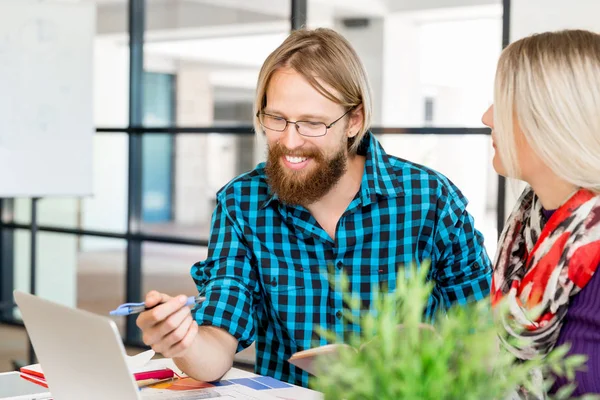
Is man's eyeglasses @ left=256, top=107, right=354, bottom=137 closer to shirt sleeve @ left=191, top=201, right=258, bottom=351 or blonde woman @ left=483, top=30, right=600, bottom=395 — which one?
shirt sleeve @ left=191, top=201, right=258, bottom=351

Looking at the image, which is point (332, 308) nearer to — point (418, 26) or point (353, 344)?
point (353, 344)

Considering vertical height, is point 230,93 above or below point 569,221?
above

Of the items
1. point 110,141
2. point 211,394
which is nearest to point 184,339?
point 211,394

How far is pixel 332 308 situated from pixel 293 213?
0.76ft

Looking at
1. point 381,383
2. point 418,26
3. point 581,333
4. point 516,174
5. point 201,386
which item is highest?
point 418,26

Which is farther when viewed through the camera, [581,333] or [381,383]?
[581,333]

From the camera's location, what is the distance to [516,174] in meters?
1.40

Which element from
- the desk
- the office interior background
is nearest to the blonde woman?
the desk

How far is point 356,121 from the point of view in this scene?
1.97m

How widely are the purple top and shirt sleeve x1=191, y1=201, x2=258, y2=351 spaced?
2.19ft

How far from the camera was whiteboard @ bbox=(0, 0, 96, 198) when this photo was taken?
422 cm

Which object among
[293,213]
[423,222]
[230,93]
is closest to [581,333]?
[423,222]

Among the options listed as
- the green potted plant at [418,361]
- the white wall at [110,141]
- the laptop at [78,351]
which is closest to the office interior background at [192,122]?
the white wall at [110,141]

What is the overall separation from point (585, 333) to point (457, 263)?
59 cm
